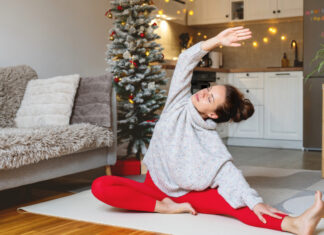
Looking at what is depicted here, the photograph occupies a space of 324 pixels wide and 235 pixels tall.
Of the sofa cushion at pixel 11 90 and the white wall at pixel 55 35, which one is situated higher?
the white wall at pixel 55 35

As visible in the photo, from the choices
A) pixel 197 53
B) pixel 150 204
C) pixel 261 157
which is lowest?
pixel 261 157

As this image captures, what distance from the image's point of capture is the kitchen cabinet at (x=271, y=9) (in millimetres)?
5645

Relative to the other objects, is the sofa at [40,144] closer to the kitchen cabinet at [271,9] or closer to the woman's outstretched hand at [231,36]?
the woman's outstretched hand at [231,36]

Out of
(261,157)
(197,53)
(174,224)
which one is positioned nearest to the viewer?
(174,224)

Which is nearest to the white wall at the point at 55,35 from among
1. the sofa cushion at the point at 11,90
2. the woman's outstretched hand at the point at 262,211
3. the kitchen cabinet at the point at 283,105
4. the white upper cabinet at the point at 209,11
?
the sofa cushion at the point at 11,90

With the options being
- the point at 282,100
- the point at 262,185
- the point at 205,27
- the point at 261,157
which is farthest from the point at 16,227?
the point at 205,27

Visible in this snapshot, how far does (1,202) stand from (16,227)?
2.13ft

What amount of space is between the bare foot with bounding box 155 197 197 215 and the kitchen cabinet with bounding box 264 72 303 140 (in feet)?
11.7

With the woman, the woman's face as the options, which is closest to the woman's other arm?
the woman

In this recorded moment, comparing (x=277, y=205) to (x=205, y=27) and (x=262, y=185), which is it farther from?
(x=205, y=27)

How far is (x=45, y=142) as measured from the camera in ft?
8.22

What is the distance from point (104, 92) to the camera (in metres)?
3.12

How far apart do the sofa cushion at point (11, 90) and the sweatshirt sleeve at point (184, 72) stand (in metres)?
1.38

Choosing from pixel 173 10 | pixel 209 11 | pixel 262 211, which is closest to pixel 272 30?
pixel 209 11
